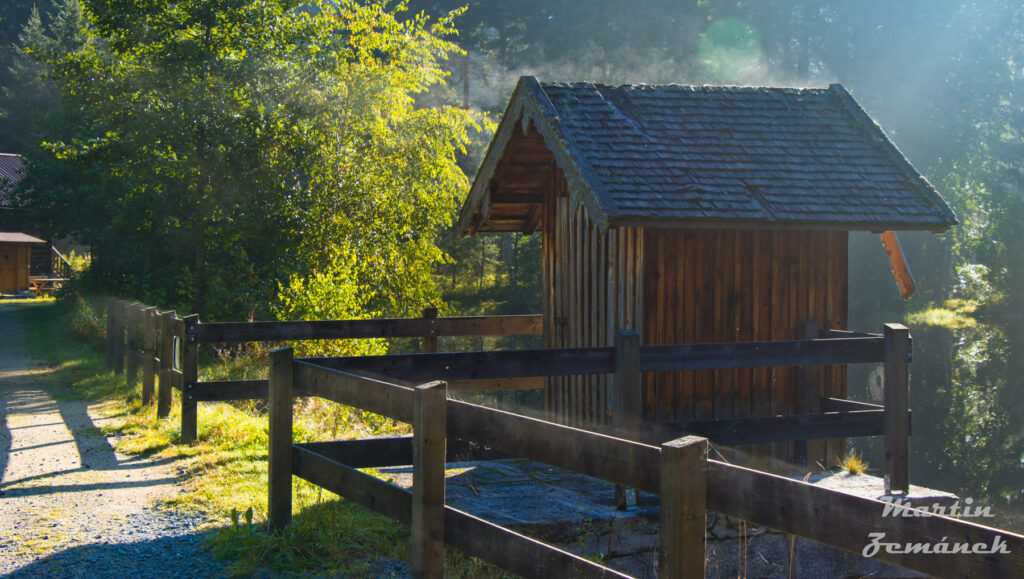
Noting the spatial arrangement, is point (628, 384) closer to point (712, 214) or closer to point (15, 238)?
point (712, 214)

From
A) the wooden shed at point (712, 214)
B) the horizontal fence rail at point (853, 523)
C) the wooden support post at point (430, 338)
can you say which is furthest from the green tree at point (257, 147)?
the horizontal fence rail at point (853, 523)

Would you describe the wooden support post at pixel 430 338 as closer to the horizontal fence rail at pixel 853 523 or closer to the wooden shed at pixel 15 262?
the horizontal fence rail at pixel 853 523

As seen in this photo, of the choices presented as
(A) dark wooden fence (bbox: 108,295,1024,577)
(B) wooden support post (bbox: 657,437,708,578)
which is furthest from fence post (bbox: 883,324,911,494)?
(B) wooden support post (bbox: 657,437,708,578)

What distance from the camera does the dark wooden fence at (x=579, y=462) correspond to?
2.46 meters

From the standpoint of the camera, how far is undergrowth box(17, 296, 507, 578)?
4.71 m

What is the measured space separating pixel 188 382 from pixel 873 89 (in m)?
42.3

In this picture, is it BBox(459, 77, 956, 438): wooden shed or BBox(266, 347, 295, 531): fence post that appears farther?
BBox(459, 77, 956, 438): wooden shed

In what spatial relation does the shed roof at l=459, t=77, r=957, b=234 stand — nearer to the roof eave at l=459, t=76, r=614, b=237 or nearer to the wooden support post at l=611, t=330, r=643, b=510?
the roof eave at l=459, t=76, r=614, b=237

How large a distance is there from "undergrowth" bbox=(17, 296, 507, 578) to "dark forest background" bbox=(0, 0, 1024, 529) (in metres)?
18.9

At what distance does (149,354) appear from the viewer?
9.71 meters

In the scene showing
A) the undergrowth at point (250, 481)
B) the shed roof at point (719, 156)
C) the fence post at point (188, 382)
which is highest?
the shed roof at point (719, 156)

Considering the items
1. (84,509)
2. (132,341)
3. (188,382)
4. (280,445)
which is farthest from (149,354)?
(280,445)

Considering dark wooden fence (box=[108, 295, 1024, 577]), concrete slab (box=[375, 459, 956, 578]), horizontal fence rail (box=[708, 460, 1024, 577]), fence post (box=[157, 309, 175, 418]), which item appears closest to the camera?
horizontal fence rail (box=[708, 460, 1024, 577])

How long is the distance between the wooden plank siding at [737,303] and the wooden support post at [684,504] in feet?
14.8
